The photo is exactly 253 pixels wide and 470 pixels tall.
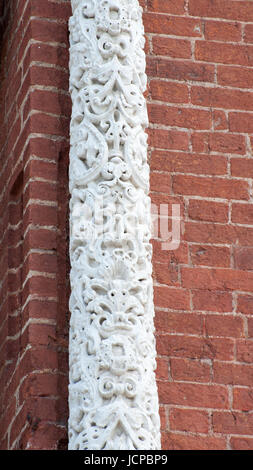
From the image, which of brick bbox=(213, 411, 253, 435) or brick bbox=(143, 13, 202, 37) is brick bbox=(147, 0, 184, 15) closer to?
brick bbox=(143, 13, 202, 37)

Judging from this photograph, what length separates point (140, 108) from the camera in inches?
167

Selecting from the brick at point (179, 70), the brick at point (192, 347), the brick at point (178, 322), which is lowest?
the brick at point (192, 347)

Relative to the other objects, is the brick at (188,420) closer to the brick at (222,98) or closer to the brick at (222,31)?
the brick at (222,98)

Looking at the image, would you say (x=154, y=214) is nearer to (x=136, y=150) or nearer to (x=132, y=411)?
(x=136, y=150)

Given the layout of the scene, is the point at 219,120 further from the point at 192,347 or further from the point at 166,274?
the point at 192,347

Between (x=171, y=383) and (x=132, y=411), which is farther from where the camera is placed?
(x=171, y=383)

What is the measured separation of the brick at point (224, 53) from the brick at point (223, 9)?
133 mm

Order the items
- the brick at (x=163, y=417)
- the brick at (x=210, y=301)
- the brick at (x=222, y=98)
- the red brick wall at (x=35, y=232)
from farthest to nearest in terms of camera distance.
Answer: the brick at (x=222, y=98) < the brick at (x=210, y=301) < the brick at (x=163, y=417) < the red brick wall at (x=35, y=232)

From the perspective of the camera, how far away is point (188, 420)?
4211mm

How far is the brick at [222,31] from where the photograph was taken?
4.82 metres

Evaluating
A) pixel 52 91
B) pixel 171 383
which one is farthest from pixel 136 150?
pixel 171 383

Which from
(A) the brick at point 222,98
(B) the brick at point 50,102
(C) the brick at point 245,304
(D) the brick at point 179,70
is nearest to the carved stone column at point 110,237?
(B) the brick at point 50,102

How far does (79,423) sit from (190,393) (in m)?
0.59

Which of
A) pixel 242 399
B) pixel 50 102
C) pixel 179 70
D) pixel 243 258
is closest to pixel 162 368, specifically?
pixel 242 399
